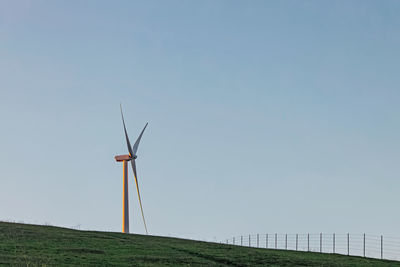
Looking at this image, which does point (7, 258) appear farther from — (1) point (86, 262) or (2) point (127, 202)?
(2) point (127, 202)

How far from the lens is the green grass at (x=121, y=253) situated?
36.4 meters

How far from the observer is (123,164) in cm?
7606

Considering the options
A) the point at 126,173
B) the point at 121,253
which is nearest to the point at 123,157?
the point at 126,173

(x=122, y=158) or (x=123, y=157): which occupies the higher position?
(x=123, y=157)

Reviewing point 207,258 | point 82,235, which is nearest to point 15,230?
point 82,235

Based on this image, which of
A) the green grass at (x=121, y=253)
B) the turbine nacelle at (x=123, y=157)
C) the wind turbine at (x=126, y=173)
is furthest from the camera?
the turbine nacelle at (x=123, y=157)

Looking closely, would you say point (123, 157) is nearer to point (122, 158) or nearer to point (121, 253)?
point (122, 158)

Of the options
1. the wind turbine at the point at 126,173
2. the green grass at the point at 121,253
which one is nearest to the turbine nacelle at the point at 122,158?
the wind turbine at the point at 126,173

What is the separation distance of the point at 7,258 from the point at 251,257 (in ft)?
57.5

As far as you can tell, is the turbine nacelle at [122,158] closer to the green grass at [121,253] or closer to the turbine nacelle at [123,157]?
the turbine nacelle at [123,157]

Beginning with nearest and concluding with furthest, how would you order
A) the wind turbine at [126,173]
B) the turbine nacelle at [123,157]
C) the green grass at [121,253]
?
1. the green grass at [121,253]
2. the wind turbine at [126,173]
3. the turbine nacelle at [123,157]

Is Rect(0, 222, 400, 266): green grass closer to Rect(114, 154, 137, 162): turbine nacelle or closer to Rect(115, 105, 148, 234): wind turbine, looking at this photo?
Rect(115, 105, 148, 234): wind turbine

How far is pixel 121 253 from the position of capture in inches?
1625

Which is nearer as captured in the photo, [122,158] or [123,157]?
[123,157]
